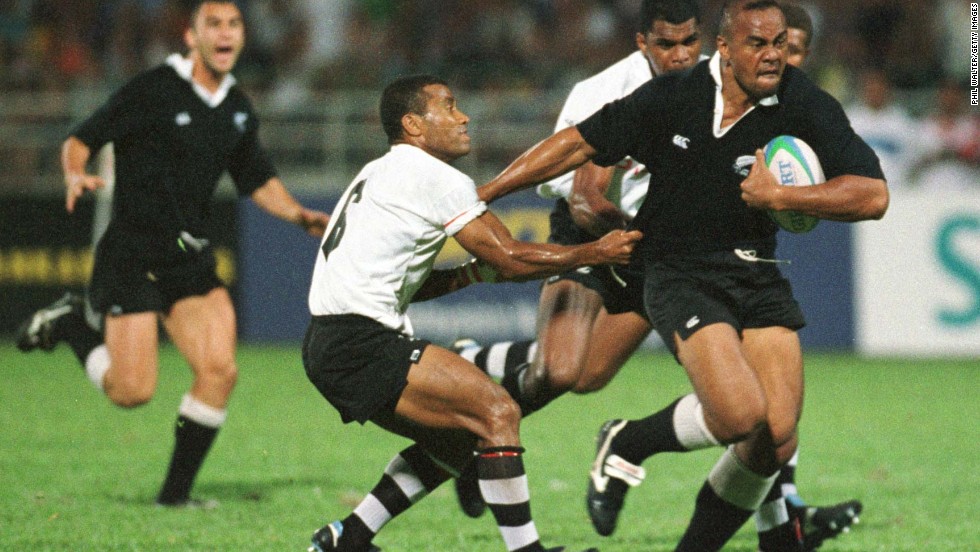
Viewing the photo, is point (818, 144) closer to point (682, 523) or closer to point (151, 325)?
point (682, 523)

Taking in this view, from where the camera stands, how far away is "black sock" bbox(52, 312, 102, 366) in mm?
8250

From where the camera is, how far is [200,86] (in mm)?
7926

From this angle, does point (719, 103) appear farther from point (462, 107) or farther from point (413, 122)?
point (462, 107)

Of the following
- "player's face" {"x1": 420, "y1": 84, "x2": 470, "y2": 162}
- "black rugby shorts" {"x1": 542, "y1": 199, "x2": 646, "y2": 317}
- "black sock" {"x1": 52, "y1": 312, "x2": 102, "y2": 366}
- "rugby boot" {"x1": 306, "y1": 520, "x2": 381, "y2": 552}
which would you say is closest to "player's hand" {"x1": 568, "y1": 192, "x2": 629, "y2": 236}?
"black rugby shorts" {"x1": 542, "y1": 199, "x2": 646, "y2": 317}

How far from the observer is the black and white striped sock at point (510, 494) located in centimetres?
542

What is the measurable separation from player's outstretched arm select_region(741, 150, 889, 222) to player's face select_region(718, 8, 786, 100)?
273 mm

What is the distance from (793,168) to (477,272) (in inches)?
49.9

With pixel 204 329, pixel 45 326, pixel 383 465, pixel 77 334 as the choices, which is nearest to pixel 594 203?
pixel 204 329

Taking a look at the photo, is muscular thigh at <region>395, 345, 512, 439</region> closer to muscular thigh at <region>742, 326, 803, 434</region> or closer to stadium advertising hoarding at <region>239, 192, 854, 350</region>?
muscular thigh at <region>742, 326, 803, 434</region>

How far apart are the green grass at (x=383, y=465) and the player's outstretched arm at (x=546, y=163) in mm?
1671

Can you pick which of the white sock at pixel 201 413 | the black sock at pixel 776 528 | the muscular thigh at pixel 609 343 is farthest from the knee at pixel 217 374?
the black sock at pixel 776 528

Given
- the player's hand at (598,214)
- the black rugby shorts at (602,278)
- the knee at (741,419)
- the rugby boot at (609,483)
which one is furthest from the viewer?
the black rugby shorts at (602,278)

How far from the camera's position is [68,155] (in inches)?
303

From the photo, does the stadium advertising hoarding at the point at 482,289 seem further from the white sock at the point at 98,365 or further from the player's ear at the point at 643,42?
the player's ear at the point at 643,42
